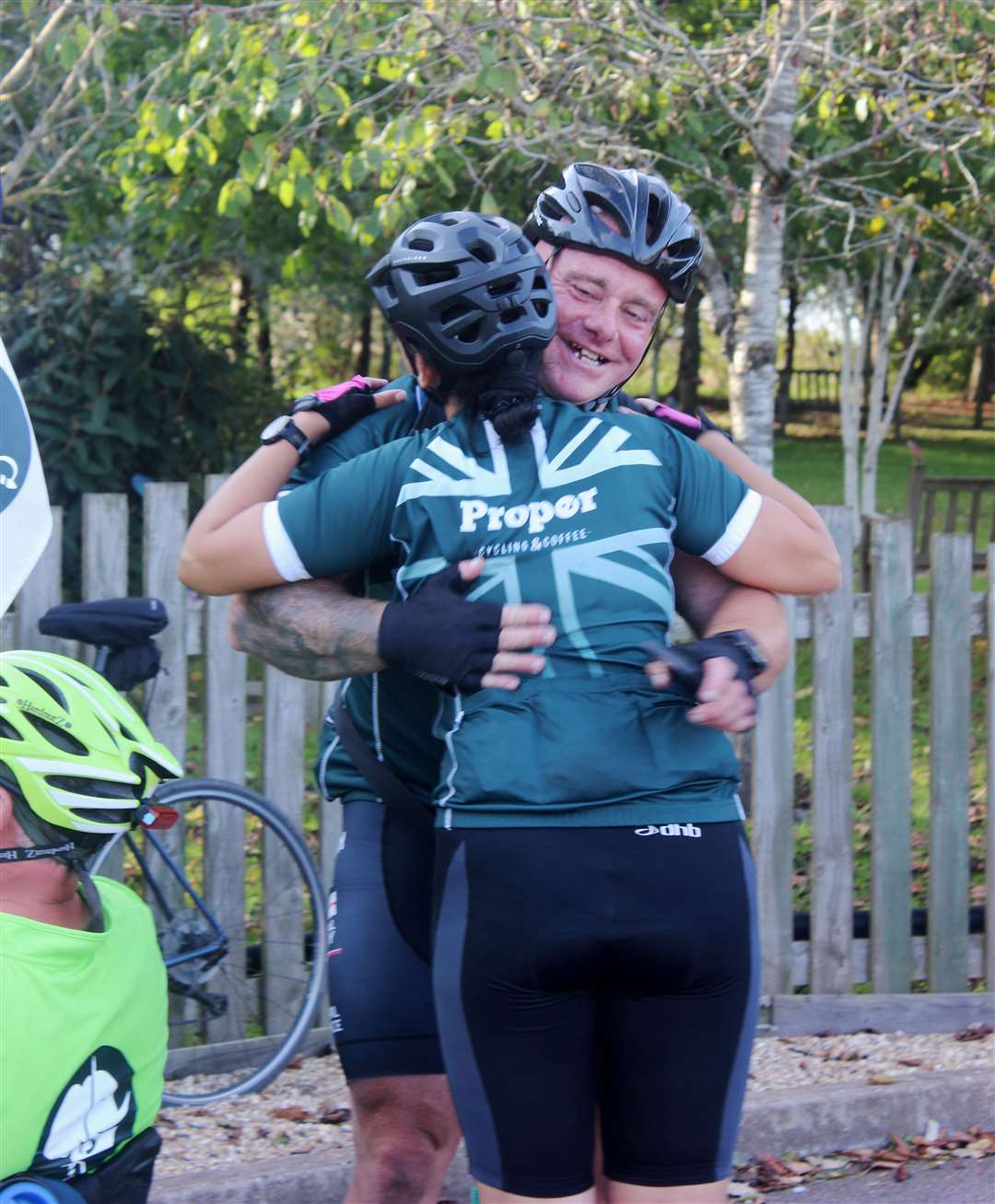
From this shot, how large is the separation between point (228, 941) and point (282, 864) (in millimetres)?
290

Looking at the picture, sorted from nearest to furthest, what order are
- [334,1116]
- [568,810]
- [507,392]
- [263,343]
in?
1. [568,810]
2. [507,392]
3. [334,1116]
4. [263,343]

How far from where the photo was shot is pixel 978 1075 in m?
4.35

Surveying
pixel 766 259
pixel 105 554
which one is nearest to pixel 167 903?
pixel 105 554

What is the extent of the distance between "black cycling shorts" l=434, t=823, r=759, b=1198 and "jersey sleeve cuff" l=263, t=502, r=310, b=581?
16.7 inches

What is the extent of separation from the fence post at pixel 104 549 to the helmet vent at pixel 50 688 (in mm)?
2120

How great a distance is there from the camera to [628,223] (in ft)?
7.74

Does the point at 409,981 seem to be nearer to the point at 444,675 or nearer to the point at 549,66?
the point at 444,675

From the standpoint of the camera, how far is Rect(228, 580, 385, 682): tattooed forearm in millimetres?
2129

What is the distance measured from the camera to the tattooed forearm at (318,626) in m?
2.13

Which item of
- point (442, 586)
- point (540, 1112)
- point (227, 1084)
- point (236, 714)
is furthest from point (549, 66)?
point (540, 1112)

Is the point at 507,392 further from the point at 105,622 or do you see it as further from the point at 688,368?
the point at 688,368

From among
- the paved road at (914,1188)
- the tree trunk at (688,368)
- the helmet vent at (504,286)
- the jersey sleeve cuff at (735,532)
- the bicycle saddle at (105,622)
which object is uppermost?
the tree trunk at (688,368)

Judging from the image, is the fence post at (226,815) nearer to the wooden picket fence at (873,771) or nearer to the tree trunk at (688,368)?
the wooden picket fence at (873,771)

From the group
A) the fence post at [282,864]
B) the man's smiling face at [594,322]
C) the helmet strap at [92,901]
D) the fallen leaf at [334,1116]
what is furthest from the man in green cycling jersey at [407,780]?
the fence post at [282,864]
